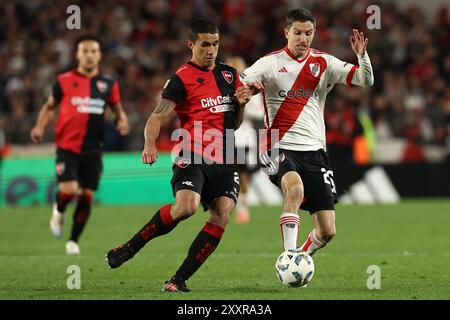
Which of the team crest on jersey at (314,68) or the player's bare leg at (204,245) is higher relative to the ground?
the team crest on jersey at (314,68)

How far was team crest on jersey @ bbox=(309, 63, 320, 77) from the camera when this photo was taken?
9297 mm

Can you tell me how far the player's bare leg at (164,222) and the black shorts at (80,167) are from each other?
4.20 m

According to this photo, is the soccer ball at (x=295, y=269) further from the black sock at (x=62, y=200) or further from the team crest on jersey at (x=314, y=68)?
the black sock at (x=62, y=200)

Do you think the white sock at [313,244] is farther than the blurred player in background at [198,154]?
Yes

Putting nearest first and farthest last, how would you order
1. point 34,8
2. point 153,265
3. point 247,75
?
point 247,75, point 153,265, point 34,8

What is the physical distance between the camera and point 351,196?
2095cm

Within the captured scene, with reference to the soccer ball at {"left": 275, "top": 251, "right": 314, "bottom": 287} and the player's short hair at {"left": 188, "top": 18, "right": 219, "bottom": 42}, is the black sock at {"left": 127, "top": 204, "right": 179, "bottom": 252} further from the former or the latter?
the player's short hair at {"left": 188, "top": 18, "right": 219, "bottom": 42}

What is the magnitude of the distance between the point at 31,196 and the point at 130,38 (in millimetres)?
6632

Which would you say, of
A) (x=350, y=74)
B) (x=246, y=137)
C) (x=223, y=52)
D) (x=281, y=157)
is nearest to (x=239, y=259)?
(x=281, y=157)

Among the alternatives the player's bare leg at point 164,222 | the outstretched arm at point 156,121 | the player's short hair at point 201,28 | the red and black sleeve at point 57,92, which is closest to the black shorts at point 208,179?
the player's bare leg at point 164,222

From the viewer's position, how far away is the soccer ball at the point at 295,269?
8.38 m

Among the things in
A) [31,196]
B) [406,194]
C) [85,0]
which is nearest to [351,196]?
[406,194]

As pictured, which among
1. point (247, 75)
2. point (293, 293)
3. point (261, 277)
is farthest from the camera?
point (261, 277)
